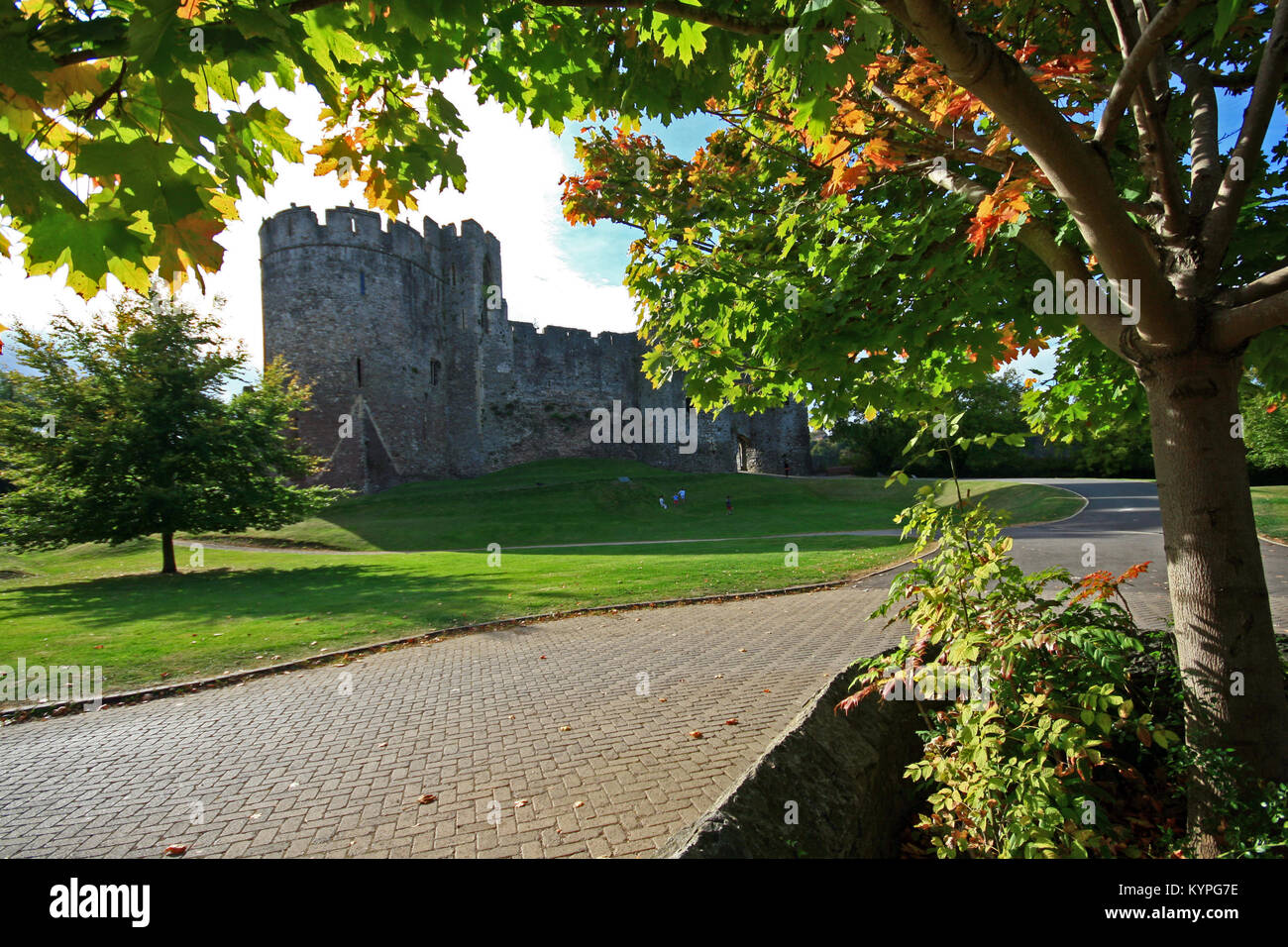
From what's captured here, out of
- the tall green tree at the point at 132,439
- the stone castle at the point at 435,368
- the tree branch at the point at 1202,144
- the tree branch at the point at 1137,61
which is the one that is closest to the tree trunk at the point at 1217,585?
the tree branch at the point at 1202,144

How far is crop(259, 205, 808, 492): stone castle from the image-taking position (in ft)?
111

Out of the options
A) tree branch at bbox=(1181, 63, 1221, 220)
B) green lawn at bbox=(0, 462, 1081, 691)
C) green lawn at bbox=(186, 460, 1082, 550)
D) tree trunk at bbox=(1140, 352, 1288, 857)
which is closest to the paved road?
green lawn at bbox=(0, 462, 1081, 691)

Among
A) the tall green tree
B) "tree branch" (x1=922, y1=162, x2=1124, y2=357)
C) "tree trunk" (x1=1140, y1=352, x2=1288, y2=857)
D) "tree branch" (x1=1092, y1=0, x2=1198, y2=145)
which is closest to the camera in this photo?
"tree branch" (x1=1092, y1=0, x2=1198, y2=145)

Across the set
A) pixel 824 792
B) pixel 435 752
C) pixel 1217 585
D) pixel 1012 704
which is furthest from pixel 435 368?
pixel 1217 585

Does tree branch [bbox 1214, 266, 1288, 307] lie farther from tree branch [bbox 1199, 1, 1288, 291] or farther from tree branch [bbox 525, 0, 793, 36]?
tree branch [bbox 525, 0, 793, 36]

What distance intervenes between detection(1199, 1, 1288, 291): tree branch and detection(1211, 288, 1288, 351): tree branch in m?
0.33

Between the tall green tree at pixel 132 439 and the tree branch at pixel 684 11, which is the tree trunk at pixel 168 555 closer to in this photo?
the tall green tree at pixel 132 439

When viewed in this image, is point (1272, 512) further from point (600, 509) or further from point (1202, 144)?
point (600, 509)

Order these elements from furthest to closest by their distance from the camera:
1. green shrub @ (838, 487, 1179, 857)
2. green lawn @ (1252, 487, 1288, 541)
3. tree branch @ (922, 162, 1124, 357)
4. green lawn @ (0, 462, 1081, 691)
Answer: green lawn @ (1252, 487, 1288, 541) → green lawn @ (0, 462, 1081, 691) → tree branch @ (922, 162, 1124, 357) → green shrub @ (838, 487, 1179, 857)

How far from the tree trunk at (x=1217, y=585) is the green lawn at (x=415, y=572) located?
29.0 feet

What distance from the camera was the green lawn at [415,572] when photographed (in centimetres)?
881

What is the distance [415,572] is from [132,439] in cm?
856

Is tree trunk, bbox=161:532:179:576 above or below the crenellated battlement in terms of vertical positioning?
below

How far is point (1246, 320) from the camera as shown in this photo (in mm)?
2883
